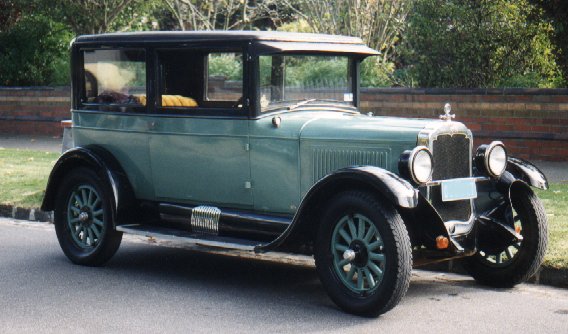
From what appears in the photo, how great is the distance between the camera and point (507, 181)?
7.57 meters

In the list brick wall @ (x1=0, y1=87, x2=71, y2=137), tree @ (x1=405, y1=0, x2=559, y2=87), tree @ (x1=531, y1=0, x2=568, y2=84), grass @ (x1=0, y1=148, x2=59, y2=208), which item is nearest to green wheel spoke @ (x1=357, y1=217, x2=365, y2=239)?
grass @ (x1=0, y1=148, x2=59, y2=208)

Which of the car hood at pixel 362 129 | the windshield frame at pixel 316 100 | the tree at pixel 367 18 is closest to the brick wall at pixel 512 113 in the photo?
the tree at pixel 367 18

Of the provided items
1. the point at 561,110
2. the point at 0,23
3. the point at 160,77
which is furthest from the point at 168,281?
the point at 0,23

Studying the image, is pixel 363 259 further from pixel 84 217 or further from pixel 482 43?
pixel 482 43

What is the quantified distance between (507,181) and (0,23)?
17917mm

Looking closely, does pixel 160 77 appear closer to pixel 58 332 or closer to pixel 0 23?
pixel 58 332

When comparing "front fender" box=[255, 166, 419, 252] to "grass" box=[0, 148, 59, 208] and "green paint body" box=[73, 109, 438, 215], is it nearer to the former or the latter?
"green paint body" box=[73, 109, 438, 215]

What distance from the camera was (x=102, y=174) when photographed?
8414mm

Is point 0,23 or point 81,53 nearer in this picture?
point 81,53

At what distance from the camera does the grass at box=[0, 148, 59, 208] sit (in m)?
11.8

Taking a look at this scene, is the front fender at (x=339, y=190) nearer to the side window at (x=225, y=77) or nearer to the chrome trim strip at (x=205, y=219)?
the chrome trim strip at (x=205, y=219)

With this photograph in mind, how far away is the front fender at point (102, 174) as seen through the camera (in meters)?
8.31

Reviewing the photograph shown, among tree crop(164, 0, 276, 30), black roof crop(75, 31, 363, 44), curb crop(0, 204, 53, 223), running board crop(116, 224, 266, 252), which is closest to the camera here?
running board crop(116, 224, 266, 252)

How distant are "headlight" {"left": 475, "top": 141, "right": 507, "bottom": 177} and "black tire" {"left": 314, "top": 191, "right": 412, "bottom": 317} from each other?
1.11 m
